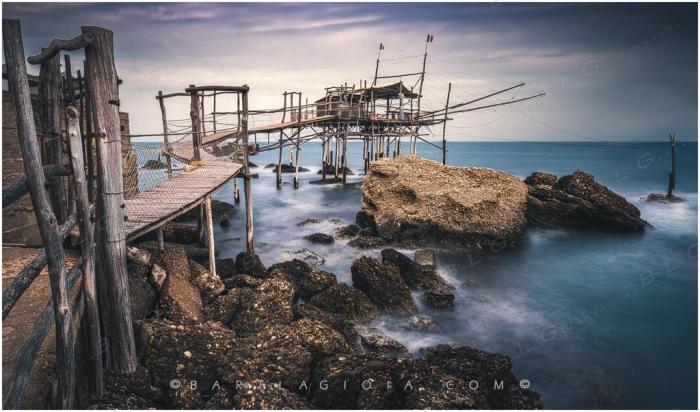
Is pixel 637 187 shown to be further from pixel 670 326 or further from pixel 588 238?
pixel 670 326

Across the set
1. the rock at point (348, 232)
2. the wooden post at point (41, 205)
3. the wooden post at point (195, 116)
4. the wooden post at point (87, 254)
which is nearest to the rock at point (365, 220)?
the rock at point (348, 232)

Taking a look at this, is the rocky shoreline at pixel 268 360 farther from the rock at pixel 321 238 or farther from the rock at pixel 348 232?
the rock at pixel 348 232

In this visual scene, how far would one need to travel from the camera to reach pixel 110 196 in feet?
15.4

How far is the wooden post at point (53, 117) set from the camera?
208 inches

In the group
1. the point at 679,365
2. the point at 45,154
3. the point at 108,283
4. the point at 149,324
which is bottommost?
the point at 679,365

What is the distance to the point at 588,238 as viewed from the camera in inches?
640

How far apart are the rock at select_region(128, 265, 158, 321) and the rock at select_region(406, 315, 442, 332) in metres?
4.85

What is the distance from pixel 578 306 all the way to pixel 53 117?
459 inches

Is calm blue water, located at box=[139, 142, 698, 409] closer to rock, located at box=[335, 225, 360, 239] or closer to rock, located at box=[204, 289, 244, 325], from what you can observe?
rock, located at box=[335, 225, 360, 239]

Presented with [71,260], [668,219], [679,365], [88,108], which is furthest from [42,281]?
[668,219]

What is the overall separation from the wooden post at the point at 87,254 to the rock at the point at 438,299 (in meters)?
6.83

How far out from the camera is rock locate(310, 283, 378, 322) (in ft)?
28.4

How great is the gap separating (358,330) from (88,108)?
590 centimetres

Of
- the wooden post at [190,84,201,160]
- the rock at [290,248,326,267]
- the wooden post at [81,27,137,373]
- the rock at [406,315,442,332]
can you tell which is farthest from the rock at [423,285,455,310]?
the wooden post at [190,84,201,160]
